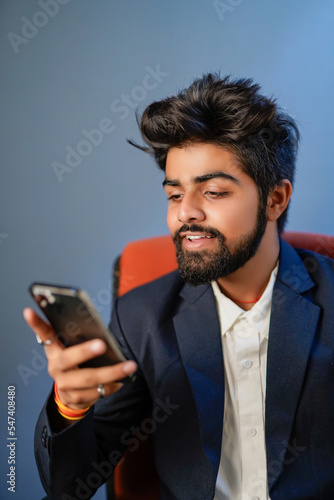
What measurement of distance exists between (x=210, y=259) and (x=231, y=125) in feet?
1.14

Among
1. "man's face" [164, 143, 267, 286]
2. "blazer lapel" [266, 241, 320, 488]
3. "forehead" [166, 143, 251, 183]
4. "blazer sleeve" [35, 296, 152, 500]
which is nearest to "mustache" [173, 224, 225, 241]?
"man's face" [164, 143, 267, 286]

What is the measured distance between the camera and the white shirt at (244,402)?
1168mm

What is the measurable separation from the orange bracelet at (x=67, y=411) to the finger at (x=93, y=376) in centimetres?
12

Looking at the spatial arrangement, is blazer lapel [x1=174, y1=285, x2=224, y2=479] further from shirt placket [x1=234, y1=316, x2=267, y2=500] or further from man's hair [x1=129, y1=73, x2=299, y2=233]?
man's hair [x1=129, y1=73, x2=299, y2=233]

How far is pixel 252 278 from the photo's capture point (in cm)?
133

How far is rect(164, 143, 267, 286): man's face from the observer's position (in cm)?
119

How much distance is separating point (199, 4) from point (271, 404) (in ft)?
4.57

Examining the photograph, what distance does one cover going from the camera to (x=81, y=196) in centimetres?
180

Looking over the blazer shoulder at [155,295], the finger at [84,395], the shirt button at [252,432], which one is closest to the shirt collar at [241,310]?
the blazer shoulder at [155,295]

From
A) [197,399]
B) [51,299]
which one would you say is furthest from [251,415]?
[51,299]

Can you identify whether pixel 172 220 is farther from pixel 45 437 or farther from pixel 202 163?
pixel 45 437

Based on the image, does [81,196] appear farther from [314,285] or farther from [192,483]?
[192,483]

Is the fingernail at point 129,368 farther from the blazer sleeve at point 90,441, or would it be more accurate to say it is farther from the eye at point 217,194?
the eye at point 217,194

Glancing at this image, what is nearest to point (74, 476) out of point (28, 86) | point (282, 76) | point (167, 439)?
point (167, 439)
